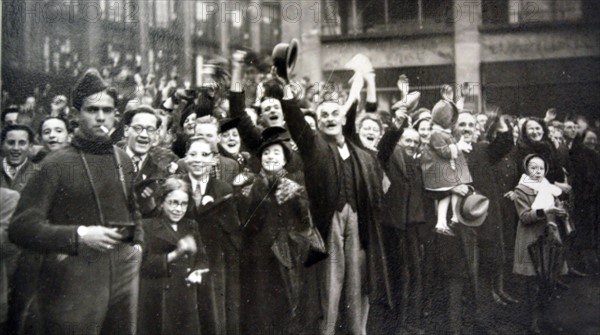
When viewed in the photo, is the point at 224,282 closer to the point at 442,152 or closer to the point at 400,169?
the point at 400,169

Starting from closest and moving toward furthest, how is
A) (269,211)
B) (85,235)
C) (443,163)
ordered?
1. (85,235)
2. (269,211)
3. (443,163)

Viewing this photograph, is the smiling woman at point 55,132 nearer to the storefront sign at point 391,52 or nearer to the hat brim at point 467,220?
the storefront sign at point 391,52

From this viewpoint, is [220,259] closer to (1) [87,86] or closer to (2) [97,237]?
(2) [97,237]

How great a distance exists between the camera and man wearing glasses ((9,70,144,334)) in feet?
16.7

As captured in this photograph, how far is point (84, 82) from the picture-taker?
5191 millimetres

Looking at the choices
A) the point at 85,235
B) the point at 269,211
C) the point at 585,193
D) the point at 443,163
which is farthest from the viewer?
the point at 585,193

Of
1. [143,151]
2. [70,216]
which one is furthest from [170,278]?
[143,151]

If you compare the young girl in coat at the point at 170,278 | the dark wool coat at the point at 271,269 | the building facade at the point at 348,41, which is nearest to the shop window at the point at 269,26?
the building facade at the point at 348,41

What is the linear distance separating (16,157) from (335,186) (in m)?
2.64

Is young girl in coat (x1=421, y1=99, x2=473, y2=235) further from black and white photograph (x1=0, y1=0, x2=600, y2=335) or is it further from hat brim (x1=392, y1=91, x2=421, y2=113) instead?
hat brim (x1=392, y1=91, x2=421, y2=113)

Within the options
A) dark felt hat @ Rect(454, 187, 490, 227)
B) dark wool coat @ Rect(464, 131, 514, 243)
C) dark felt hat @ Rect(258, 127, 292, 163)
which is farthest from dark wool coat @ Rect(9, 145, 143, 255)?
dark wool coat @ Rect(464, 131, 514, 243)

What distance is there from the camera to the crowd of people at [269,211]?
513 centimetres

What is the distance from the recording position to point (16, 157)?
518 centimetres

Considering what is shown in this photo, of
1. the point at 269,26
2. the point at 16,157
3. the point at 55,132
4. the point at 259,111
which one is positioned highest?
the point at 269,26
